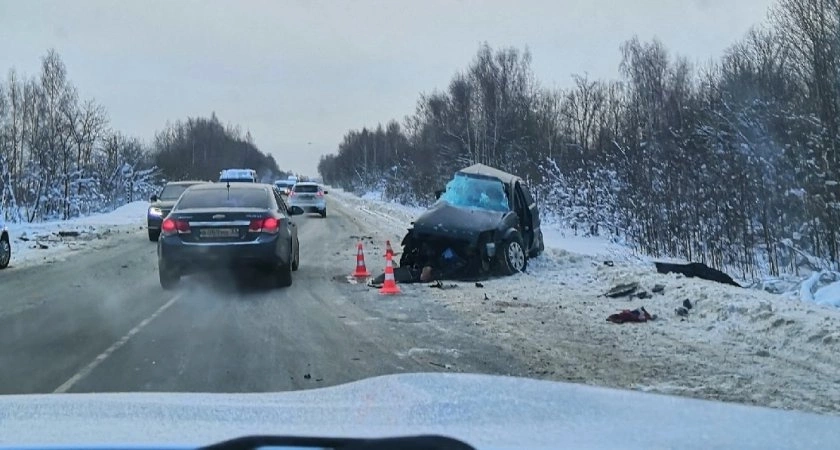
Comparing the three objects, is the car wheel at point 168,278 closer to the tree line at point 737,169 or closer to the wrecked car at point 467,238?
the wrecked car at point 467,238

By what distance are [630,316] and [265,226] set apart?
5584mm

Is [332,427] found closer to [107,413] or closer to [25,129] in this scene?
[107,413]

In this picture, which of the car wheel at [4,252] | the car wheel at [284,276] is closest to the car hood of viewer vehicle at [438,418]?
the car wheel at [284,276]

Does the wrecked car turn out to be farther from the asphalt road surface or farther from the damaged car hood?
the asphalt road surface

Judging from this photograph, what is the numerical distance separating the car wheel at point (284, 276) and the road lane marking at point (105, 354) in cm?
192

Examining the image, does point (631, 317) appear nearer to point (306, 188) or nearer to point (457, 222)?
point (457, 222)

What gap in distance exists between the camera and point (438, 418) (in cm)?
307

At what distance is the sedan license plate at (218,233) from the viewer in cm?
1160

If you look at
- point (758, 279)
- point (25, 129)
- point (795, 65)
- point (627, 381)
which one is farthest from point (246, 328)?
point (25, 129)

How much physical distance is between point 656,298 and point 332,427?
8.52m

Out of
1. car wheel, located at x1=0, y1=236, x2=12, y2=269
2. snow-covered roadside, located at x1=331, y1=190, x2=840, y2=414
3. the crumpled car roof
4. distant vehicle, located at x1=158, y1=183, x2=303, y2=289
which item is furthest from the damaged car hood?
car wheel, located at x1=0, y1=236, x2=12, y2=269

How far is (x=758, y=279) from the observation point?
12.8 metres

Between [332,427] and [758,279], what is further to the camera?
[758,279]

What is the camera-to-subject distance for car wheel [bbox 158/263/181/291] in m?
11.9
